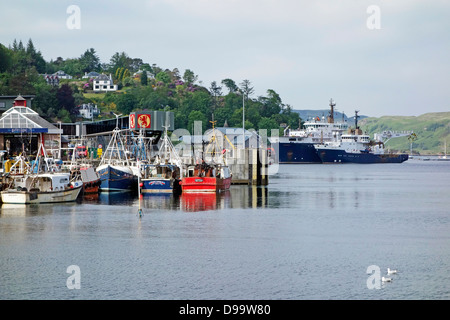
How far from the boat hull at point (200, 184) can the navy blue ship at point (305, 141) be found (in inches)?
4262

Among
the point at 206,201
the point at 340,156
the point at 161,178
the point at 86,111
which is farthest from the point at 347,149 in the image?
the point at 206,201

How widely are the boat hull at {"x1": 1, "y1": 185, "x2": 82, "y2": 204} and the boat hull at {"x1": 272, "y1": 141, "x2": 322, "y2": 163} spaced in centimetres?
12676

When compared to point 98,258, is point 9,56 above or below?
above

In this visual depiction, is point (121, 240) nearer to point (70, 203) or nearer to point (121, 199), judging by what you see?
point (70, 203)

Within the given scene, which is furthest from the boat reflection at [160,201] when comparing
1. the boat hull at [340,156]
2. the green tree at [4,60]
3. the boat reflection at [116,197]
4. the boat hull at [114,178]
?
the boat hull at [340,156]

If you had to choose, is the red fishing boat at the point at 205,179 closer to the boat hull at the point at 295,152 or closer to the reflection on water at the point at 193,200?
the reflection on water at the point at 193,200

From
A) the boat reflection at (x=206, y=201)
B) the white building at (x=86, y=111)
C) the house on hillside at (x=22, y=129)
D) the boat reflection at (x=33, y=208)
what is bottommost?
the boat reflection at (x=206, y=201)

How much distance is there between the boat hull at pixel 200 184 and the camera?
7494cm

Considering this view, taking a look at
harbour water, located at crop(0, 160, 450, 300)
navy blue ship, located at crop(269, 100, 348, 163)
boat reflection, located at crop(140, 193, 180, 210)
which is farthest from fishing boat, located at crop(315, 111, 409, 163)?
harbour water, located at crop(0, 160, 450, 300)

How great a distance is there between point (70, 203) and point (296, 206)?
21456 millimetres

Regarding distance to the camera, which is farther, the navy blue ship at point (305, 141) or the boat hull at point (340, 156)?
the boat hull at point (340, 156)

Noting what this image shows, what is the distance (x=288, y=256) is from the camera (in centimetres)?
3869

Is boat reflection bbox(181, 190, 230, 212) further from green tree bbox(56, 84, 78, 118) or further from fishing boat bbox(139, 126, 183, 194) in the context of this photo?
green tree bbox(56, 84, 78, 118)
